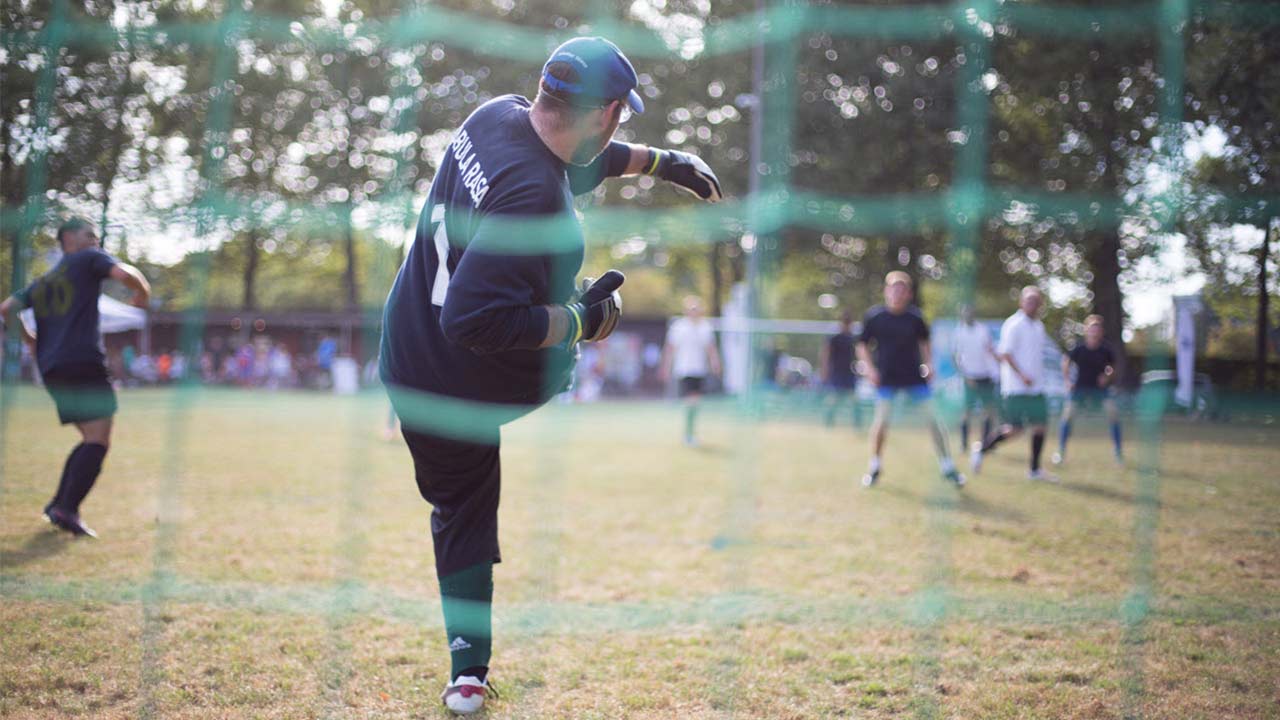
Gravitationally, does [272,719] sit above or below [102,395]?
below

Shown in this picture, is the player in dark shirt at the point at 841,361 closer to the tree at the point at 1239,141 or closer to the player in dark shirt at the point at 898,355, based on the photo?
the player in dark shirt at the point at 898,355

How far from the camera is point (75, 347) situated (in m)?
4.75

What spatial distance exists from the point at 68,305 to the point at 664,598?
3.68 m

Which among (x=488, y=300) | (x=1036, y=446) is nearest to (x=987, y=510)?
(x=1036, y=446)

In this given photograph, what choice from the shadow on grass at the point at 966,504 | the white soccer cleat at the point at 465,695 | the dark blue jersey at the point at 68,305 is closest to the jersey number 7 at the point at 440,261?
the white soccer cleat at the point at 465,695

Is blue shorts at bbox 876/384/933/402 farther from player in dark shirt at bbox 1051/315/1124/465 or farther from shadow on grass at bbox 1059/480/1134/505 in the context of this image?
player in dark shirt at bbox 1051/315/1124/465

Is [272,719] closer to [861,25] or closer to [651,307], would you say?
[861,25]

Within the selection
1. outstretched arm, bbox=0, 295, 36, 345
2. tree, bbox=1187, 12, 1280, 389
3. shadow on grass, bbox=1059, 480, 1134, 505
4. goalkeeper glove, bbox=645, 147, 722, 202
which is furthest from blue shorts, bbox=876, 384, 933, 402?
outstretched arm, bbox=0, 295, 36, 345

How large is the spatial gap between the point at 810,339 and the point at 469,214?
32823mm

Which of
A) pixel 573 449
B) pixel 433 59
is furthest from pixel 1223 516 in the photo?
pixel 433 59

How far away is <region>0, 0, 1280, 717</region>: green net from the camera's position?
2938 mm

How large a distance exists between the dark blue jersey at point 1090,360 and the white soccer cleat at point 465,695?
348 inches

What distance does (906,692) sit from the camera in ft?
8.96

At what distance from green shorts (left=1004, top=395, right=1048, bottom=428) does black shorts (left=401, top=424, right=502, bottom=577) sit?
276 inches
